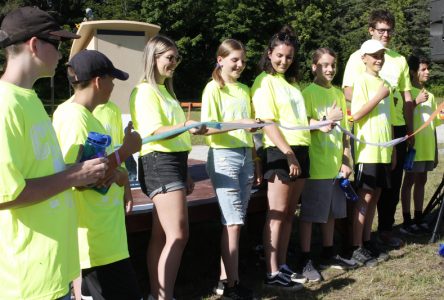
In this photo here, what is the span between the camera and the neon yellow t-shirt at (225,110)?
3.98m

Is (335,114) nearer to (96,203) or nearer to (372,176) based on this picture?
(372,176)

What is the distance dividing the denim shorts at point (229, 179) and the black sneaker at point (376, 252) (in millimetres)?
1714

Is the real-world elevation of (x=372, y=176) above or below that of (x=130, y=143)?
below

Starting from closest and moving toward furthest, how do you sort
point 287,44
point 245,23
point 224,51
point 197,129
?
point 197,129 → point 224,51 → point 287,44 → point 245,23

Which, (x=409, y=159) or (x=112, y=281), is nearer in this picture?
(x=112, y=281)

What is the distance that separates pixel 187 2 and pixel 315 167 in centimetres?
4433

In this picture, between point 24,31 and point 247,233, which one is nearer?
point 24,31

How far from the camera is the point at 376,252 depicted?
5.18 m

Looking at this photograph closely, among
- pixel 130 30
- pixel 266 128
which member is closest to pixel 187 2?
pixel 130 30

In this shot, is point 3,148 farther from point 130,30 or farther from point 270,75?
point 130,30

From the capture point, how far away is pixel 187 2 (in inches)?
1850

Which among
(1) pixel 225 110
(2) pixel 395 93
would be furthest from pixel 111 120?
(2) pixel 395 93

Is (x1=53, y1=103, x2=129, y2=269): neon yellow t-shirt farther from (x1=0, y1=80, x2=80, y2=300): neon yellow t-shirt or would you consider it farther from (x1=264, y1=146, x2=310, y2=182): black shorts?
(x1=264, y1=146, x2=310, y2=182): black shorts

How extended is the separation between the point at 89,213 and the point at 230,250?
1.58m
